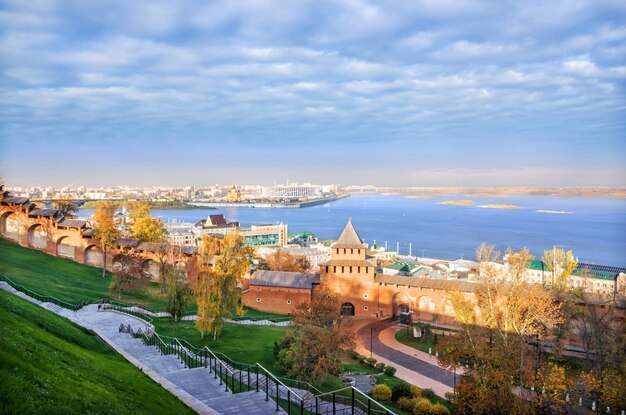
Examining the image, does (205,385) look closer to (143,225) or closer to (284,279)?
(284,279)

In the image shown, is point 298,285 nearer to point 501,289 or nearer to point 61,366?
point 501,289

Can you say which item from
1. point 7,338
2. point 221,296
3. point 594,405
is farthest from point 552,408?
point 7,338

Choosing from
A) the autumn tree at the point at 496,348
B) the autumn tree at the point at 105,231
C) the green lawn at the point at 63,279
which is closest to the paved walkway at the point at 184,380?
the green lawn at the point at 63,279

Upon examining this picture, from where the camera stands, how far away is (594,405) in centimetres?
1472

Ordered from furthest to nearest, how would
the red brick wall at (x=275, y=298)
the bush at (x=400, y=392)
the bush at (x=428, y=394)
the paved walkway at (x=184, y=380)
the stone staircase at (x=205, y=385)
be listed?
the red brick wall at (x=275, y=298) < the bush at (x=428, y=394) < the bush at (x=400, y=392) < the stone staircase at (x=205, y=385) < the paved walkway at (x=184, y=380)

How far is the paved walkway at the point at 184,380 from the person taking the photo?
9.18m

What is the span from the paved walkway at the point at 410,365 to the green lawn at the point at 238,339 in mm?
4804

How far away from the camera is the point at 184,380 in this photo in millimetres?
10992

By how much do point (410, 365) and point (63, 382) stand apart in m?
16.6

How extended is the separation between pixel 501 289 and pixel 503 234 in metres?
88.5

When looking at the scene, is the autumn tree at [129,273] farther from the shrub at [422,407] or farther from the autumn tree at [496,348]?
the autumn tree at [496,348]

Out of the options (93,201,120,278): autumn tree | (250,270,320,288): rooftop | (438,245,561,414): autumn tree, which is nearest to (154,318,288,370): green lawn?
(438,245,561,414): autumn tree

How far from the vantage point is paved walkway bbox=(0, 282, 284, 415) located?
9180mm

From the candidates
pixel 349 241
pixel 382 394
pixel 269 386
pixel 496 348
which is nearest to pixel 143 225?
pixel 349 241
